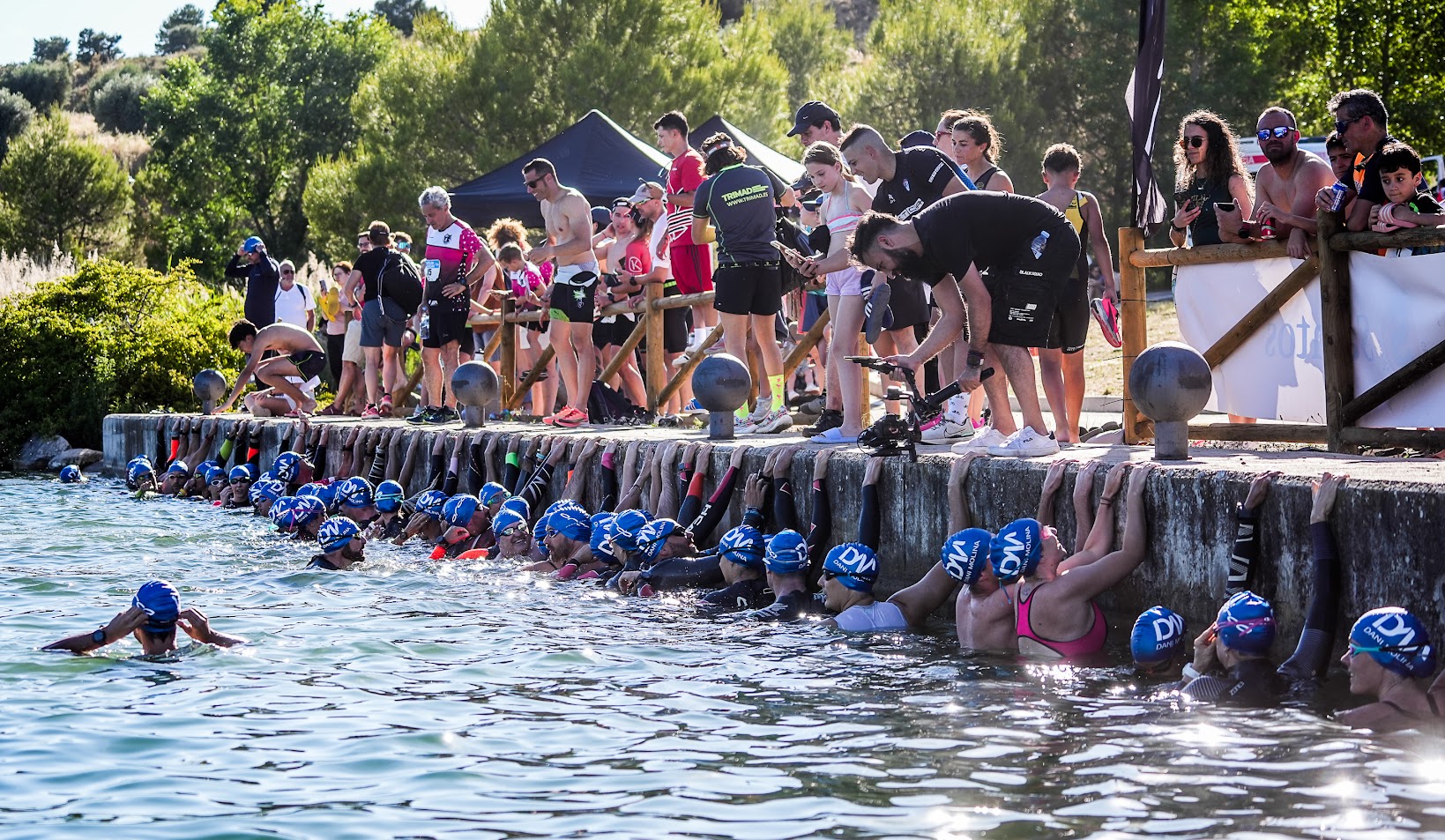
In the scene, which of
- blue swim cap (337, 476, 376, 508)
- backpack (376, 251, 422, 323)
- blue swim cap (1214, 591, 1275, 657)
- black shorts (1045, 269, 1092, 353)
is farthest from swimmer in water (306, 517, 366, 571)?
blue swim cap (1214, 591, 1275, 657)

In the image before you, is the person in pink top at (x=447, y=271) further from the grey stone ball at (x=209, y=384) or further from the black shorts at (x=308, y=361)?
the grey stone ball at (x=209, y=384)

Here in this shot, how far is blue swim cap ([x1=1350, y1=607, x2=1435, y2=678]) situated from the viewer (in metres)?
5.64

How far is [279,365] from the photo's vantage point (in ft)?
66.8

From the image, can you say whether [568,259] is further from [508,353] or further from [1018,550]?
[1018,550]

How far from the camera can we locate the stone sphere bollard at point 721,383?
36.7ft

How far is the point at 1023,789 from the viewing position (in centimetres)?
531

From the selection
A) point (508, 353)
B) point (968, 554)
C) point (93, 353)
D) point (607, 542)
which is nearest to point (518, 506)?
Result: point (607, 542)

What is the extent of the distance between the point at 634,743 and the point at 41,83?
309 ft

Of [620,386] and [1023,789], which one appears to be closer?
[1023,789]

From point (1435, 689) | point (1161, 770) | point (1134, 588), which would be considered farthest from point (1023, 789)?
point (1134, 588)

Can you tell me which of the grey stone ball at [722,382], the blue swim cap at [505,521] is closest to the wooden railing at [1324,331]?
the grey stone ball at [722,382]

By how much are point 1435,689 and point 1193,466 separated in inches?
75.0

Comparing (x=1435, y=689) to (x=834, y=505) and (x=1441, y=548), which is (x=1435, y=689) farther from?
(x=834, y=505)

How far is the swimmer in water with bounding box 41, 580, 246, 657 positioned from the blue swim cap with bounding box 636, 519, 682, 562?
3.15m
